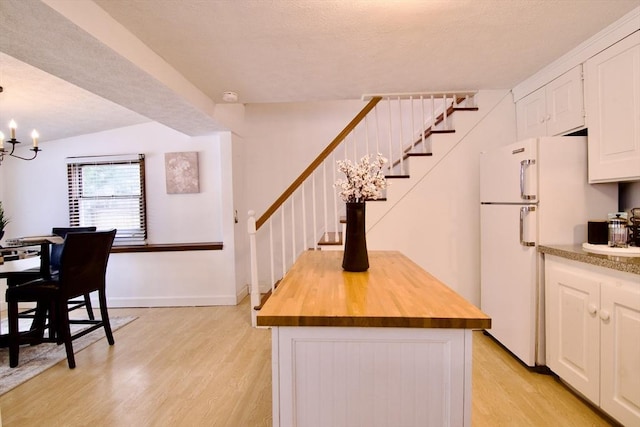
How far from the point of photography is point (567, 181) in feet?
7.04

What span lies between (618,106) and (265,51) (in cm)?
222

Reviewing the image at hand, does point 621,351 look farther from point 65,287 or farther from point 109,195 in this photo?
point 109,195

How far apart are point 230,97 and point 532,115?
8.94ft

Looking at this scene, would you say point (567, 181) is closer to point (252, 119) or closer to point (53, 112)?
point (252, 119)

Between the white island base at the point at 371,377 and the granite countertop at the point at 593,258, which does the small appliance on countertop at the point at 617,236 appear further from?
the white island base at the point at 371,377

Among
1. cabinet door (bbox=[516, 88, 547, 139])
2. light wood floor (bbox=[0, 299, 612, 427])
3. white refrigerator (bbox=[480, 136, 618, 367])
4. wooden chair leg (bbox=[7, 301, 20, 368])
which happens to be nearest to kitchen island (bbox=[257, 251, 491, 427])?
light wood floor (bbox=[0, 299, 612, 427])

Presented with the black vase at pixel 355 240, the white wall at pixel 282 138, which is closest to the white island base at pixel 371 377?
the black vase at pixel 355 240

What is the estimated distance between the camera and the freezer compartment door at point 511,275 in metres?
2.18

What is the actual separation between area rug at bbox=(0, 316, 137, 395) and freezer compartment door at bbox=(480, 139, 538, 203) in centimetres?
375

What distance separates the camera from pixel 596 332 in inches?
67.4

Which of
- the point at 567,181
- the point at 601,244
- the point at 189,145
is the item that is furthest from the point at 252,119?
the point at 601,244

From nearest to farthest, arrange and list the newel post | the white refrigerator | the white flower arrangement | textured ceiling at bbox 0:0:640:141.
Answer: the white flower arrangement, textured ceiling at bbox 0:0:640:141, the white refrigerator, the newel post

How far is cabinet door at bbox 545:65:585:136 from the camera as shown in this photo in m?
2.17

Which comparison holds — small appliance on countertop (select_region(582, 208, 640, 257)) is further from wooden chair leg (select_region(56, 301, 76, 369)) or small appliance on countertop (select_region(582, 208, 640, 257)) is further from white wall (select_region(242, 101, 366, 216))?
wooden chair leg (select_region(56, 301, 76, 369))
